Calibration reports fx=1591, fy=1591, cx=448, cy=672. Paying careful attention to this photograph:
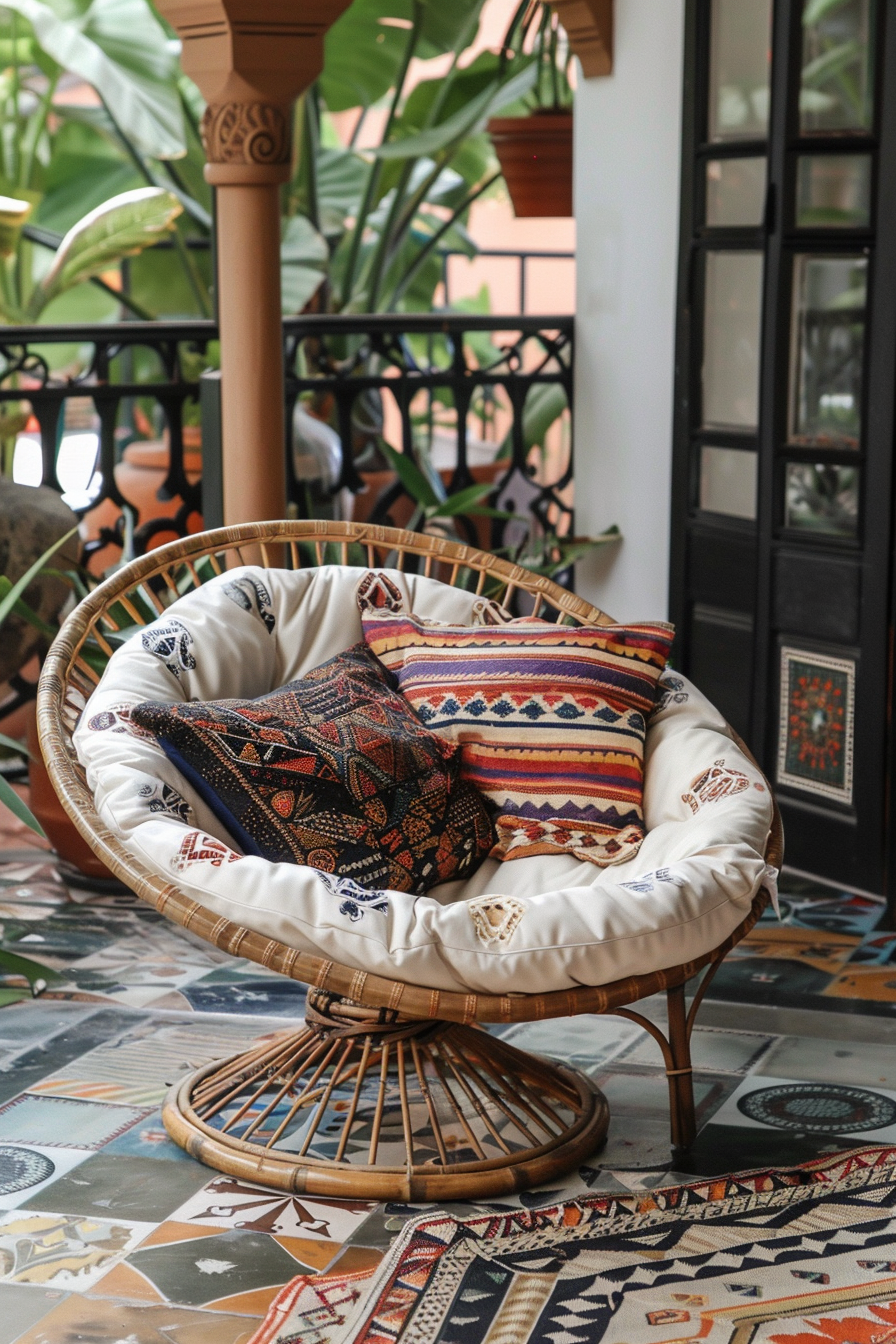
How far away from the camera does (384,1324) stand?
5.79ft

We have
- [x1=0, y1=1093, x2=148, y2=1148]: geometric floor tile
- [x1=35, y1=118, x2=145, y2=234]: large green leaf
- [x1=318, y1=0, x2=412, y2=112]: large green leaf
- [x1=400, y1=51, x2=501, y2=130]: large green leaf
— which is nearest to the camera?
[x1=0, y1=1093, x2=148, y2=1148]: geometric floor tile

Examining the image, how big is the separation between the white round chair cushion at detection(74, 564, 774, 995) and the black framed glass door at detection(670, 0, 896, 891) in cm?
95

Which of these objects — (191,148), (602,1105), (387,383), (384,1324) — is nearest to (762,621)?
(387,383)

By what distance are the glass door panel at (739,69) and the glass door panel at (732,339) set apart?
0.27 m

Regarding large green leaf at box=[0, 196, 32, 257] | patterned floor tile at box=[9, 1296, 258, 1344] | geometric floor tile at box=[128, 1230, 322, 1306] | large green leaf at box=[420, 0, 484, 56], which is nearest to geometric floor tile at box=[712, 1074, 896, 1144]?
geometric floor tile at box=[128, 1230, 322, 1306]

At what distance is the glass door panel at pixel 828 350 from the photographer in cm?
328

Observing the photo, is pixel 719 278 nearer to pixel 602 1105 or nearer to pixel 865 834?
pixel 865 834

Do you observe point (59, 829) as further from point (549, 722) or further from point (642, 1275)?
point (642, 1275)

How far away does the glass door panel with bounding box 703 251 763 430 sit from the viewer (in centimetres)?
353

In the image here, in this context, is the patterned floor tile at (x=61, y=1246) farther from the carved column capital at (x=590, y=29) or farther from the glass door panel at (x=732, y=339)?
the carved column capital at (x=590, y=29)

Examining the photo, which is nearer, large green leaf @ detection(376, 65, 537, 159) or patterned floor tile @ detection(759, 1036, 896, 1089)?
patterned floor tile @ detection(759, 1036, 896, 1089)

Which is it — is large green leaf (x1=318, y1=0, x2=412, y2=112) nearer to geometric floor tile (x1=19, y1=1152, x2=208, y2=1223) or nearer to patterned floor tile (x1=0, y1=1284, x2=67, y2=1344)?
geometric floor tile (x1=19, y1=1152, x2=208, y2=1223)

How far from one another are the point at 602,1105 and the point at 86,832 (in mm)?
845

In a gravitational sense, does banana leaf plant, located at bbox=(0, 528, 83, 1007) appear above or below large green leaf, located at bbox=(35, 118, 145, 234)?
below
